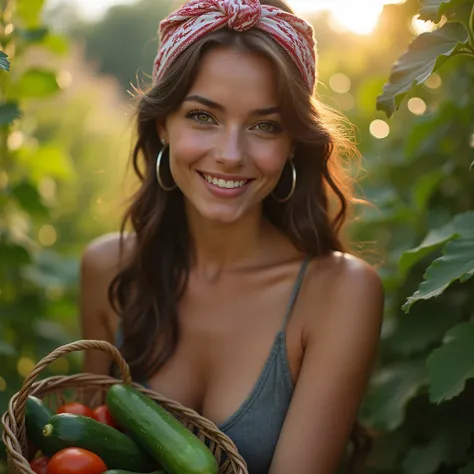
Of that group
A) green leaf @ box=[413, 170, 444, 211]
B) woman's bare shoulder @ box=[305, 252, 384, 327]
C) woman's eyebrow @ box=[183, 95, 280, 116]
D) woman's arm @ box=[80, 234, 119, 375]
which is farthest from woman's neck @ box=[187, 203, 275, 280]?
green leaf @ box=[413, 170, 444, 211]

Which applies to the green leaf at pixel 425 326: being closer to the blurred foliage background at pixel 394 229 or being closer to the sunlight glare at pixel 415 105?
the blurred foliage background at pixel 394 229

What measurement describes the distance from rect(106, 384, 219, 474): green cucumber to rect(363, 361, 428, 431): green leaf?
2.93ft

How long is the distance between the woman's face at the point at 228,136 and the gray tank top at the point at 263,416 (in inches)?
Answer: 20.7

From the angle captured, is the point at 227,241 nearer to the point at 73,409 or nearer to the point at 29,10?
the point at 73,409

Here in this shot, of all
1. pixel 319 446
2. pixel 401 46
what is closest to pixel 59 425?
pixel 319 446

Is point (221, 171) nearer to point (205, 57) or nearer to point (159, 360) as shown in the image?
point (205, 57)

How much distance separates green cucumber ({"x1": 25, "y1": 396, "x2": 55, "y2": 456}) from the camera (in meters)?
2.22

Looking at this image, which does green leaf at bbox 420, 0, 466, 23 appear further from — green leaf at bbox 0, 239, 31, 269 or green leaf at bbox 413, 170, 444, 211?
green leaf at bbox 0, 239, 31, 269

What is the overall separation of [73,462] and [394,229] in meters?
1.92

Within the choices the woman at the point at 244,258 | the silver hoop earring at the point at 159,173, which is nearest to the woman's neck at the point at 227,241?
the woman at the point at 244,258

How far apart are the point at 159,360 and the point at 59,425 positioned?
59 cm

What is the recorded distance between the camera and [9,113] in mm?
2660

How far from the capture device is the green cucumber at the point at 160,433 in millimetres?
2113

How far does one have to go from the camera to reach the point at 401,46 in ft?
11.6
